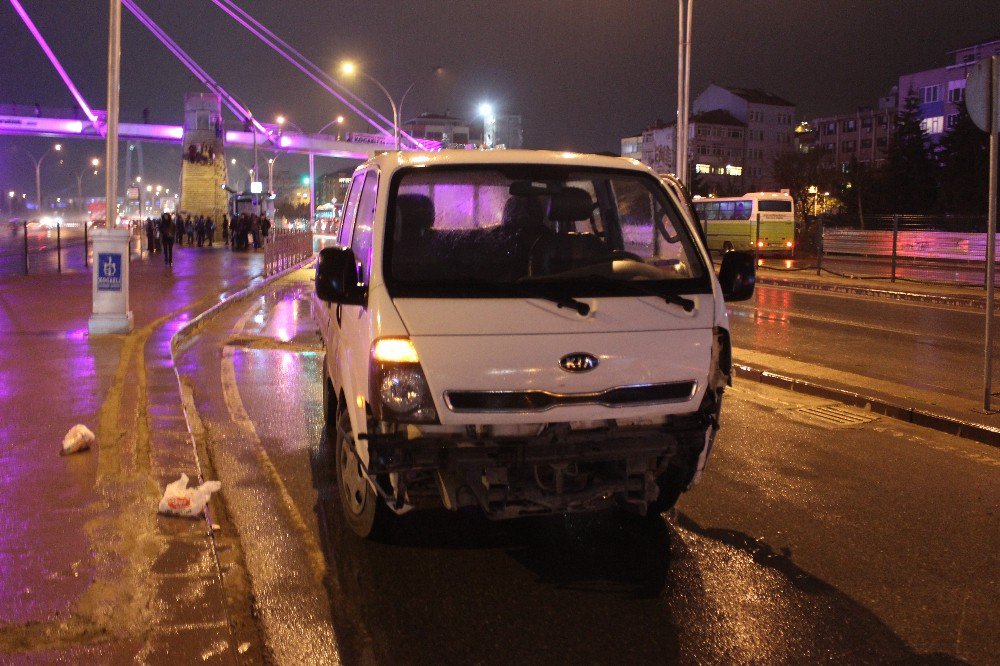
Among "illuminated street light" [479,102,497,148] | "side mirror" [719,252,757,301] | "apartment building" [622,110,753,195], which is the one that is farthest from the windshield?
"apartment building" [622,110,753,195]

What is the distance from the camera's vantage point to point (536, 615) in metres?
4.16

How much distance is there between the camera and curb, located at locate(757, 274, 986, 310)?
19531 mm

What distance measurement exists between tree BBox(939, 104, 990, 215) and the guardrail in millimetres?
36851

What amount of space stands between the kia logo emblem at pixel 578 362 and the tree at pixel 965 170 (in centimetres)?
5427

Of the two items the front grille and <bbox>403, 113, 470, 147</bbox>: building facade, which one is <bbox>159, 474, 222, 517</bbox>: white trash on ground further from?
<bbox>403, 113, 470, 147</bbox>: building facade

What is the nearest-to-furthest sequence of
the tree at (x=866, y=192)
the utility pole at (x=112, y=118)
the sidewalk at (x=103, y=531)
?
1. the sidewalk at (x=103, y=531)
2. the utility pole at (x=112, y=118)
3. the tree at (x=866, y=192)

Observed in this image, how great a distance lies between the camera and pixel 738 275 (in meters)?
4.98

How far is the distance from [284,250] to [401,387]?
2804 cm

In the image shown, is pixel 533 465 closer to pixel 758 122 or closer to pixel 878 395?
pixel 878 395

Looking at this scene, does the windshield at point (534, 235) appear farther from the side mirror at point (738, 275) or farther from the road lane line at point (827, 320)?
the road lane line at point (827, 320)

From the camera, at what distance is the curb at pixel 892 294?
64.1 feet

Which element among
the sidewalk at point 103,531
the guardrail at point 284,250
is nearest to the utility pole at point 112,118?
the sidewalk at point 103,531

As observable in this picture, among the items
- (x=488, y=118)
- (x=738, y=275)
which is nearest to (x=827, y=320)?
(x=738, y=275)

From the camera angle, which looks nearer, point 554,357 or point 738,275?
point 554,357
